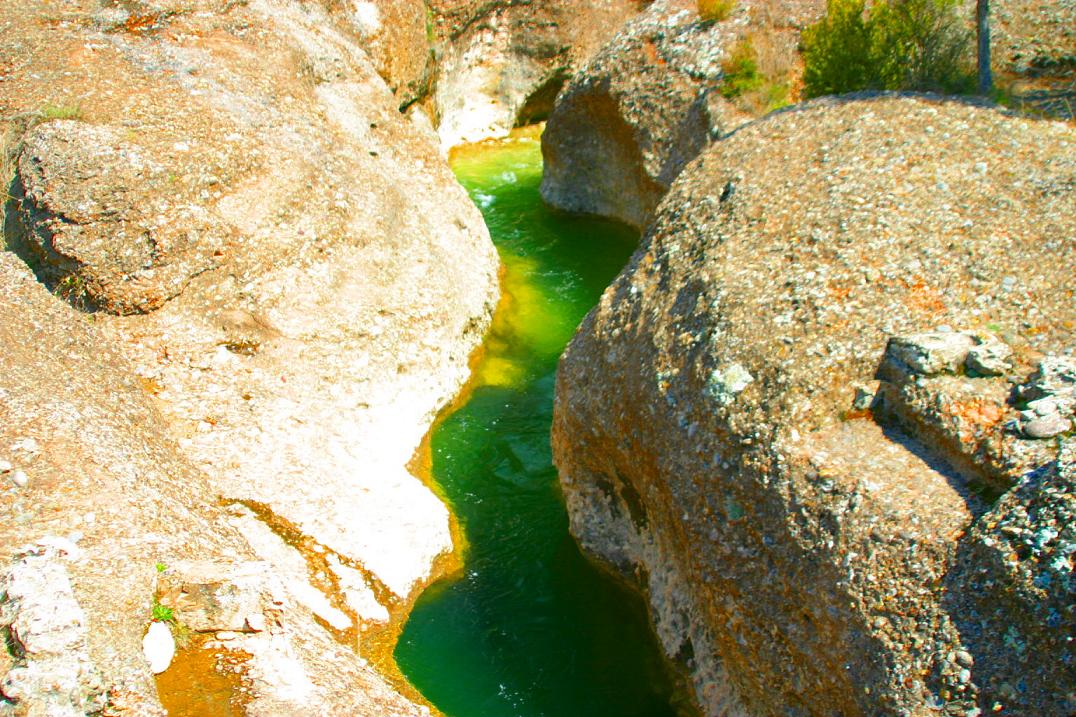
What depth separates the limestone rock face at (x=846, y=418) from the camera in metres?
6.12

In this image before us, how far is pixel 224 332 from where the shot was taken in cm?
1075

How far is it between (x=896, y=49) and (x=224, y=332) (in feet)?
30.4

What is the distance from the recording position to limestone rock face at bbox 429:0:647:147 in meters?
21.4

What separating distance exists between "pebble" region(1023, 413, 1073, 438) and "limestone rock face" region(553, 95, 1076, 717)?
7 centimetres

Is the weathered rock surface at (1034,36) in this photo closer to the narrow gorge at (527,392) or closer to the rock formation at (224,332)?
the narrow gorge at (527,392)

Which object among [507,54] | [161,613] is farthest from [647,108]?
[161,613]

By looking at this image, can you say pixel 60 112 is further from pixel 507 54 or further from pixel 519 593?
pixel 507 54

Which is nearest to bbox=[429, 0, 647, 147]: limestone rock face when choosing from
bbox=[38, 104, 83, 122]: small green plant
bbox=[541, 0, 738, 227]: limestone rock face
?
bbox=[541, 0, 738, 227]: limestone rock face

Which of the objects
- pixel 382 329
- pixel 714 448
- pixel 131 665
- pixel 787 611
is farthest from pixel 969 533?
pixel 382 329

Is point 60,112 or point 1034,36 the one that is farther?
point 1034,36

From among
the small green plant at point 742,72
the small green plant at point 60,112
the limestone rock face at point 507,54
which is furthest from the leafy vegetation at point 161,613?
the limestone rock face at point 507,54

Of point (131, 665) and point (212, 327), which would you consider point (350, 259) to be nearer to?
point (212, 327)

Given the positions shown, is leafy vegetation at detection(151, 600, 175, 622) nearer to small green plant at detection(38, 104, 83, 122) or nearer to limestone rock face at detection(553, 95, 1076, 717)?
limestone rock face at detection(553, 95, 1076, 717)

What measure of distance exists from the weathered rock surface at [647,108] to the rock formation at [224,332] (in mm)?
3468
